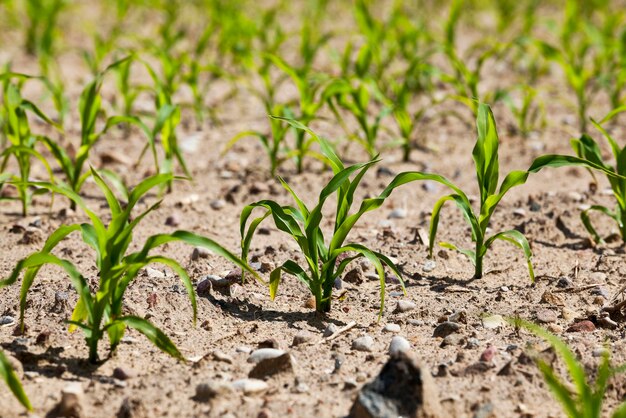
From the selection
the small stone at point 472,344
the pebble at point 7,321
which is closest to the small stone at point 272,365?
the small stone at point 472,344

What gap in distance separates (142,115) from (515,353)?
276 cm

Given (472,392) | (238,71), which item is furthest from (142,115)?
(472,392)

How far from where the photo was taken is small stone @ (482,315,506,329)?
2.80m

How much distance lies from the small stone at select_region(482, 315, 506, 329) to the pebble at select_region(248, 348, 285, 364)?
0.65 metres

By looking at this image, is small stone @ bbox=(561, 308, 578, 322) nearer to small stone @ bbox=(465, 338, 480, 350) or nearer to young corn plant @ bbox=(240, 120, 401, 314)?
small stone @ bbox=(465, 338, 480, 350)

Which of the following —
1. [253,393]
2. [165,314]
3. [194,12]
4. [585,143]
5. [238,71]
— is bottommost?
[253,393]

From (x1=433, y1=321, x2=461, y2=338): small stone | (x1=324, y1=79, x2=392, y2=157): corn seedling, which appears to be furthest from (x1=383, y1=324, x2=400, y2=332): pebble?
(x1=324, y1=79, x2=392, y2=157): corn seedling

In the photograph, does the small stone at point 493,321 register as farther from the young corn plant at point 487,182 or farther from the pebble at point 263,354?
the pebble at point 263,354

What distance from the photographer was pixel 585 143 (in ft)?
11.3

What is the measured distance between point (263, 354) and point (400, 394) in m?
0.46

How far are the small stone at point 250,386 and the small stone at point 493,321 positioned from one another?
751 millimetres

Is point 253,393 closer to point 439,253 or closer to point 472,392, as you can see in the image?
point 472,392

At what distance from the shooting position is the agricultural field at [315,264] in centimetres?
238

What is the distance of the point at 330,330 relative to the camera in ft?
9.08
